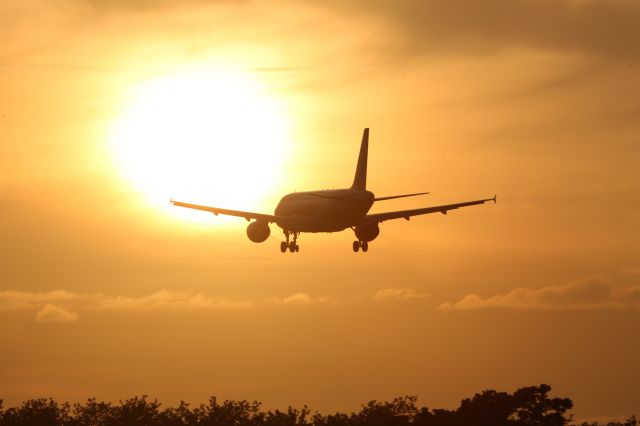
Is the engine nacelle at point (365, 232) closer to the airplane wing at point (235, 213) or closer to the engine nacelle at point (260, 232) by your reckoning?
the airplane wing at point (235, 213)

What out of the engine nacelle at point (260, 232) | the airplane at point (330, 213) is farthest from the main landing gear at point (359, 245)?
the engine nacelle at point (260, 232)

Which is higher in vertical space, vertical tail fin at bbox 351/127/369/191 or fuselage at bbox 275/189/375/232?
vertical tail fin at bbox 351/127/369/191

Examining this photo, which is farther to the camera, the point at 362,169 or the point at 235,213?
the point at 235,213

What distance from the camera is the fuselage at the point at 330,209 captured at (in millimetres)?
133000

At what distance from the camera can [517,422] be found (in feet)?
494

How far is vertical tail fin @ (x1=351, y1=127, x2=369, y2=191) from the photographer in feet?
450

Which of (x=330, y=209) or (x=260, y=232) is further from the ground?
(x=260, y=232)

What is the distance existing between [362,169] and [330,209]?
731cm

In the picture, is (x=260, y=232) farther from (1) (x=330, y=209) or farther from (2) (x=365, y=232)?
Answer: (1) (x=330, y=209)

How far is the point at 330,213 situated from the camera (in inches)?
5285

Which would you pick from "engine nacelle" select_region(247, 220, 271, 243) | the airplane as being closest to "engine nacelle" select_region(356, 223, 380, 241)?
the airplane

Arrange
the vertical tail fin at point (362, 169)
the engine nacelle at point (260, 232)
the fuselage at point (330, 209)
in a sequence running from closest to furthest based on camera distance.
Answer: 1. the fuselage at point (330, 209)
2. the vertical tail fin at point (362, 169)
3. the engine nacelle at point (260, 232)

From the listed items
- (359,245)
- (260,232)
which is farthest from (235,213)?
(359,245)

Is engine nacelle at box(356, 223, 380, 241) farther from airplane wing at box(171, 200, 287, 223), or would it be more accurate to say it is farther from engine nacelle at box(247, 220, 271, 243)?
engine nacelle at box(247, 220, 271, 243)
